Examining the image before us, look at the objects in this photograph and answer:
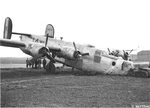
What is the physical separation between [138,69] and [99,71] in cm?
297

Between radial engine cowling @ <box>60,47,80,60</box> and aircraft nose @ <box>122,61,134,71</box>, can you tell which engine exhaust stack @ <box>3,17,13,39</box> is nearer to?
radial engine cowling @ <box>60,47,80,60</box>

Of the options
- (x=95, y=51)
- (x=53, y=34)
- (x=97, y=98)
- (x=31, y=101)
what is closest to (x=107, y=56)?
(x=95, y=51)

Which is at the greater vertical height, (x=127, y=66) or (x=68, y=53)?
(x=68, y=53)

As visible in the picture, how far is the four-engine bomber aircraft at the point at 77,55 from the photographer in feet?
56.9

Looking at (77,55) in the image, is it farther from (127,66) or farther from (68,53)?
(127,66)

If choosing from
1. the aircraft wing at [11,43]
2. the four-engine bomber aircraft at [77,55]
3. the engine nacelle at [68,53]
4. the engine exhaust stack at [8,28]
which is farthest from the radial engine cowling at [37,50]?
the engine exhaust stack at [8,28]

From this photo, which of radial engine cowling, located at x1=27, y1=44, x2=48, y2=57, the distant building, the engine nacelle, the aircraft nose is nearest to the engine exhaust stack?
radial engine cowling, located at x1=27, y1=44, x2=48, y2=57

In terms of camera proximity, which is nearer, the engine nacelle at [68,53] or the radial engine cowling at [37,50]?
the radial engine cowling at [37,50]

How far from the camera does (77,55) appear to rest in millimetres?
18859

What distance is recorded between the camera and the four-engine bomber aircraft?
17347 millimetres

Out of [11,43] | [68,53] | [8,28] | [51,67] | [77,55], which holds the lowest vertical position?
[51,67]

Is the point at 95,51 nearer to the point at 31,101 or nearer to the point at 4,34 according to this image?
the point at 4,34

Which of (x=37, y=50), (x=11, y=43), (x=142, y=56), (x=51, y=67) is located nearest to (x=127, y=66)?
(x=51, y=67)

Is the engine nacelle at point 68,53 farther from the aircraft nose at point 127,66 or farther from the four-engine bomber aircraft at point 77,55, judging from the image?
the aircraft nose at point 127,66
